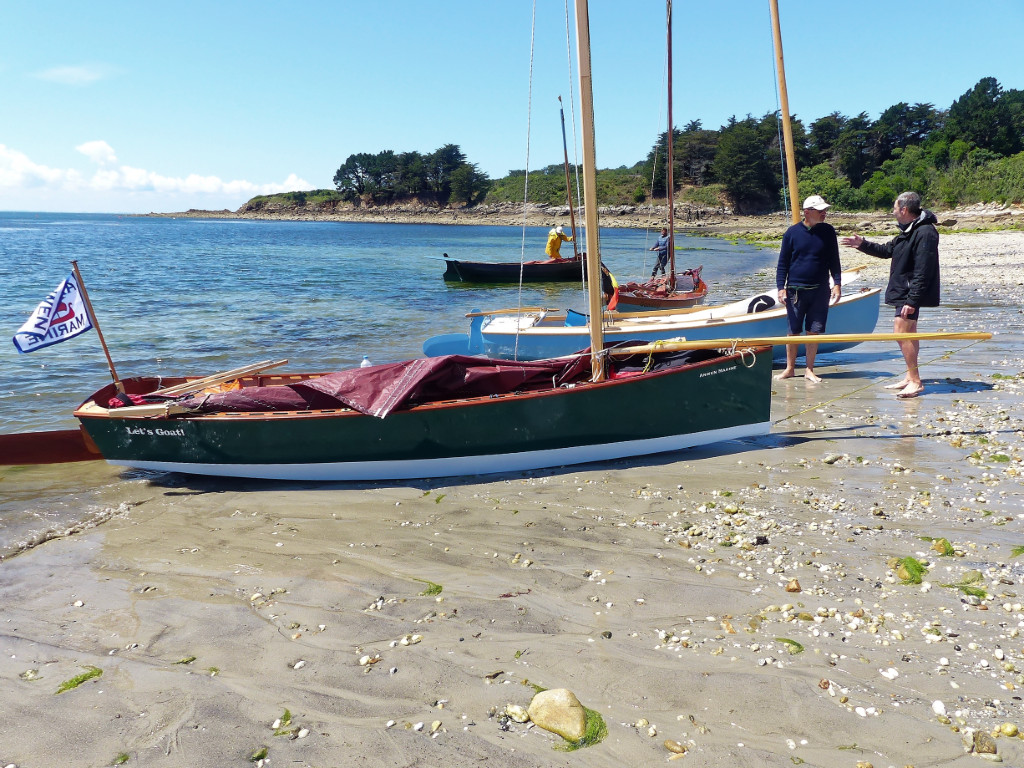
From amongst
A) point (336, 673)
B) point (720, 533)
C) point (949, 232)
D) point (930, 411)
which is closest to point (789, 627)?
point (720, 533)

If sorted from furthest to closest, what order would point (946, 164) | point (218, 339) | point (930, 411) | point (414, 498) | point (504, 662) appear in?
point (946, 164)
point (218, 339)
point (930, 411)
point (414, 498)
point (504, 662)

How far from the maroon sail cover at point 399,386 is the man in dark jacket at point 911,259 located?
3851 millimetres

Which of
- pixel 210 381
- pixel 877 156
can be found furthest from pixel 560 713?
pixel 877 156

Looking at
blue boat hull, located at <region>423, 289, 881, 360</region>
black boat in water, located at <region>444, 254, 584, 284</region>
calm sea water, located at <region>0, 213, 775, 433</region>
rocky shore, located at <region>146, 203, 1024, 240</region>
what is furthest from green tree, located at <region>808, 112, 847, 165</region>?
blue boat hull, located at <region>423, 289, 881, 360</region>

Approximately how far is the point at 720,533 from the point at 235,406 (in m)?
5.12

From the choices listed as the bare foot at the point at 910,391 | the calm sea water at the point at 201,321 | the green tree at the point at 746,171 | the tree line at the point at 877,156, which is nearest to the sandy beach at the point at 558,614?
A: the calm sea water at the point at 201,321

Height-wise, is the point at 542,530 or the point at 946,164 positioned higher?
the point at 946,164

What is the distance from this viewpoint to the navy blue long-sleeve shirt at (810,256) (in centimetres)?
884

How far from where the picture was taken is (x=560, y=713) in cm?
337

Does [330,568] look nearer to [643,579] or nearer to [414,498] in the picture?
[414,498]

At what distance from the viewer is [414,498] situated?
263 inches

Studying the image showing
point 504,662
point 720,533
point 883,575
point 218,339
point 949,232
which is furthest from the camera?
point 949,232

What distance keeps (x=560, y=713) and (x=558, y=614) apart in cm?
100

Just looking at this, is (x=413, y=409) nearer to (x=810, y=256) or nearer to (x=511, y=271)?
(x=810, y=256)
